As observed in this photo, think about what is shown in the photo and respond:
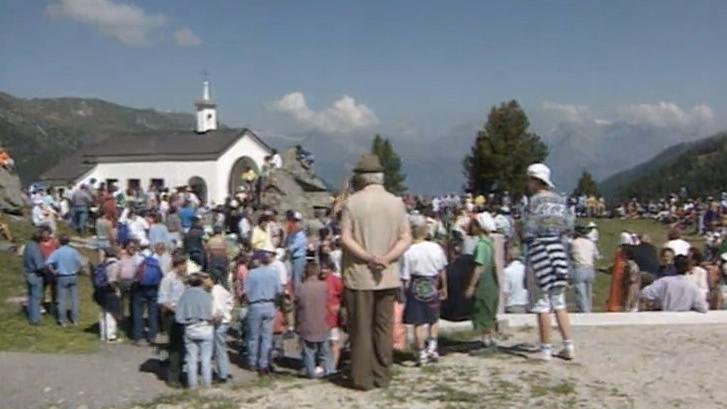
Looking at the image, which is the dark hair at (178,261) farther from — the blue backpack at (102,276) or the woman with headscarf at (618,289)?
the woman with headscarf at (618,289)

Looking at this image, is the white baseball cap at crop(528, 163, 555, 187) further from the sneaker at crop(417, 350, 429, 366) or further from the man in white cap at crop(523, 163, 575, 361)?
the sneaker at crop(417, 350, 429, 366)

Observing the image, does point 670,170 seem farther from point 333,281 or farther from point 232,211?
point 333,281

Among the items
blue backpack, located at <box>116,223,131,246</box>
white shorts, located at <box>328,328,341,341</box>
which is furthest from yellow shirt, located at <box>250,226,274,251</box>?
white shorts, located at <box>328,328,341,341</box>

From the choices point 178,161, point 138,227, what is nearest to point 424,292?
point 138,227

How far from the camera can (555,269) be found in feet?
29.3

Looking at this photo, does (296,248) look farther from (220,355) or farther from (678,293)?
(678,293)

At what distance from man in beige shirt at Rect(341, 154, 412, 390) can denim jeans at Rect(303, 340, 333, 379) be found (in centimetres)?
256

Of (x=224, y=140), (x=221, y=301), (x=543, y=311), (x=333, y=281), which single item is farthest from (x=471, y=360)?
(x=224, y=140)

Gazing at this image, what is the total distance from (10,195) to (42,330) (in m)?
17.3

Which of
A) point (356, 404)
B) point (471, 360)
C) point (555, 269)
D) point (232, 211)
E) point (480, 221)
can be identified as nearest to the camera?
point (356, 404)

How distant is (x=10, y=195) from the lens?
31.2 m

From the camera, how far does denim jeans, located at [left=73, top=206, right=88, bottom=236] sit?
2712 cm

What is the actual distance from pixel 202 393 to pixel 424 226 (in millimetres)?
3075

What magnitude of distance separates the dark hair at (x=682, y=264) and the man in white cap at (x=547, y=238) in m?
4.28
